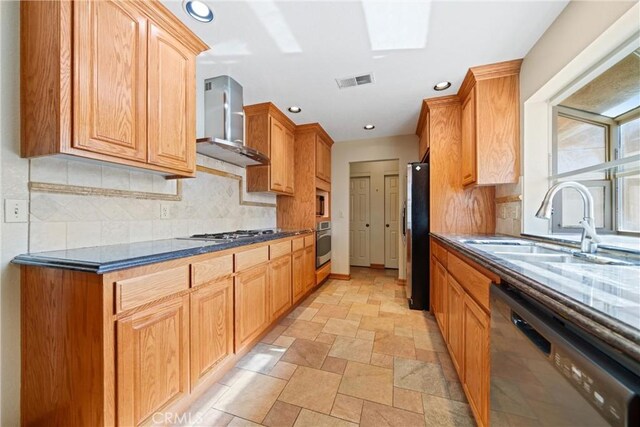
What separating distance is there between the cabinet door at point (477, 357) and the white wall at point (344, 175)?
278 centimetres

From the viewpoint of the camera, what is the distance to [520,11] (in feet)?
4.87

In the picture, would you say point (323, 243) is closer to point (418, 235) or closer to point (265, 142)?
point (418, 235)

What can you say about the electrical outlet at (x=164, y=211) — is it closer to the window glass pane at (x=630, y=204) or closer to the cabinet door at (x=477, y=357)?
the cabinet door at (x=477, y=357)

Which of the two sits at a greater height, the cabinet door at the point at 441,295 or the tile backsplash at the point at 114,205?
the tile backsplash at the point at 114,205

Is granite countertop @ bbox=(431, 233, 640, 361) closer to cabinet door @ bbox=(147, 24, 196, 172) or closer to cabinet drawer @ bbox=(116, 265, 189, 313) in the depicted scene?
cabinet drawer @ bbox=(116, 265, 189, 313)

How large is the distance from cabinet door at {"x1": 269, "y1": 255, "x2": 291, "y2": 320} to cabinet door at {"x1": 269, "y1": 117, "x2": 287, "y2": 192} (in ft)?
3.18

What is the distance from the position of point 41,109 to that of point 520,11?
2.67m

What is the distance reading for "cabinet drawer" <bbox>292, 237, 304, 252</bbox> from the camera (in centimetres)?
276

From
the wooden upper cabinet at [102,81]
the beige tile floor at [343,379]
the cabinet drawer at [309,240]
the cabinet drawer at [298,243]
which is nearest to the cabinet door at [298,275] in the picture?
the cabinet drawer at [298,243]

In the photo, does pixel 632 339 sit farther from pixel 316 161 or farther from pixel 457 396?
pixel 316 161

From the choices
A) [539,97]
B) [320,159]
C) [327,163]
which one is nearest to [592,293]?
[539,97]

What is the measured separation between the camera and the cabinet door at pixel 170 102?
144cm

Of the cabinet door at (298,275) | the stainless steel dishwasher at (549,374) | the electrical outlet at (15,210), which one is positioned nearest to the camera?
the stainless steel dishwasher at (549,374)

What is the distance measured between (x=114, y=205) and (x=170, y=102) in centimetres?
75
